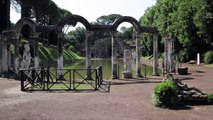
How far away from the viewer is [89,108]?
16.5 meters

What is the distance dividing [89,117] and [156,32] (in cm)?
2264

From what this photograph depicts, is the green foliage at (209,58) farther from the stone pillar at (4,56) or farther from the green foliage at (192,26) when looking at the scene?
the stone pillar at (4,56)

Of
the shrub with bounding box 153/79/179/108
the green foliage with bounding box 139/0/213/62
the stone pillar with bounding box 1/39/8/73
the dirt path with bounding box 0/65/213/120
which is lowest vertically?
the dirt path with bounding box 0/65/213/120

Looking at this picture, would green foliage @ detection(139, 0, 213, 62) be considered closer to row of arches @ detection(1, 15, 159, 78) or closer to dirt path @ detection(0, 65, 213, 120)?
row of arches @ detection(1, 15, 159, 78)

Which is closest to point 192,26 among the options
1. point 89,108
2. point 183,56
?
point 183,56

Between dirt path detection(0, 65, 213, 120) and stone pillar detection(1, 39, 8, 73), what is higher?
stone pillar detection(1, 39, 8, 73)

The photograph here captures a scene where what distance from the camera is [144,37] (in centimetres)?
Result: 9319

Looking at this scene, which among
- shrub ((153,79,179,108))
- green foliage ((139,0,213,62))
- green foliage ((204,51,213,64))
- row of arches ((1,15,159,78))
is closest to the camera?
shrub ((153,79,179,108))

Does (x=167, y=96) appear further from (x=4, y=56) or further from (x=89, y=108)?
(x=4, y=56)

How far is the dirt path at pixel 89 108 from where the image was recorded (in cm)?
1467

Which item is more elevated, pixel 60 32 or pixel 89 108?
pixel 60 32

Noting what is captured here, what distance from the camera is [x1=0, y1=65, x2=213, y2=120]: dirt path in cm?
1467

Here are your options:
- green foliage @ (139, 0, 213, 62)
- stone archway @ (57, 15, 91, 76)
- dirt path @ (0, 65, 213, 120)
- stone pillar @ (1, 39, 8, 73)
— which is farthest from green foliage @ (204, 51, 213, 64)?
dirt path @ (0, 65, 213, 120)

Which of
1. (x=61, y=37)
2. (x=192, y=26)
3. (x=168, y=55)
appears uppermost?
(x=192, y=26)
